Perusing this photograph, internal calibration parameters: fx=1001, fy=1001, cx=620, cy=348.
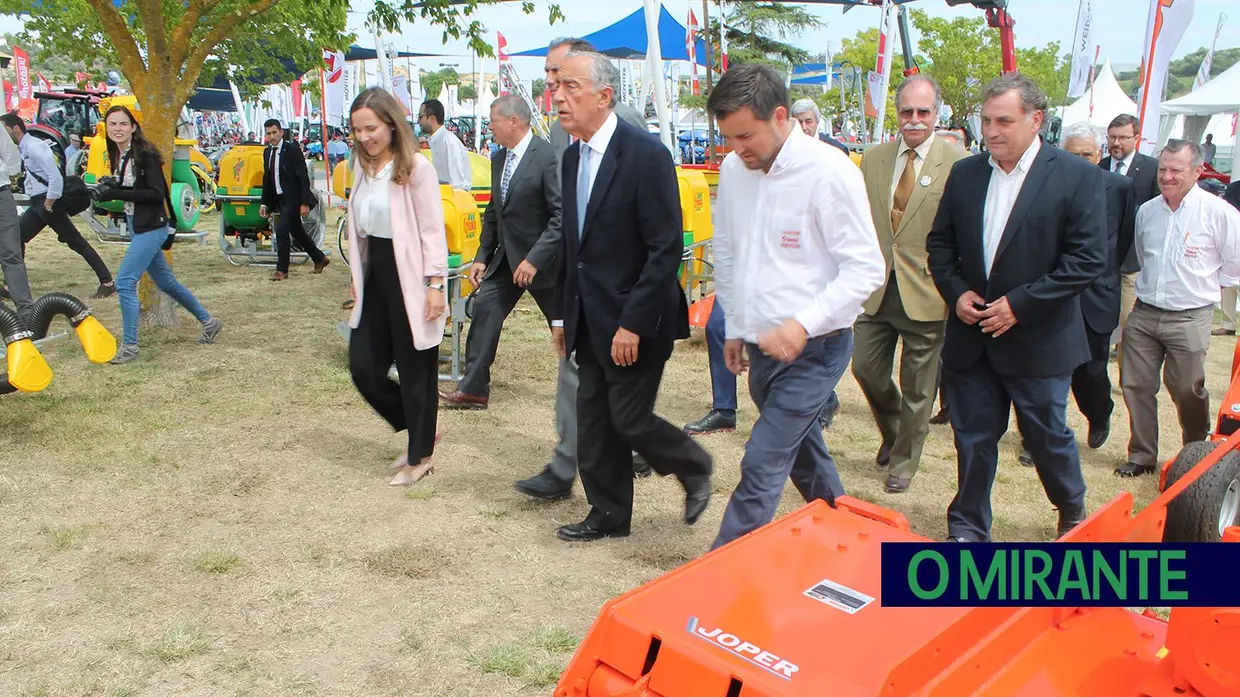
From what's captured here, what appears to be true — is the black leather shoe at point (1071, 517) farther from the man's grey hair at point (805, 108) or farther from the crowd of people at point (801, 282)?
the man's grey hair at point (805, 108)

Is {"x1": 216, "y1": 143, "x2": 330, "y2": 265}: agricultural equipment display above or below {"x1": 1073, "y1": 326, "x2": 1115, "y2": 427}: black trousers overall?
above

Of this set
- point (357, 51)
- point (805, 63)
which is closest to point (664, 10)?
point (357, 51)

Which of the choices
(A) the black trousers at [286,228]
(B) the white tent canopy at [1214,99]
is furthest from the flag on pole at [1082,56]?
(A) the black trousers at [286,228]

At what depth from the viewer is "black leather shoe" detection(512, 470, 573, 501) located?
4.75 metres

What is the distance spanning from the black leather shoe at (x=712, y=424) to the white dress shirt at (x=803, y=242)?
2.63m

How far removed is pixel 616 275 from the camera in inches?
151

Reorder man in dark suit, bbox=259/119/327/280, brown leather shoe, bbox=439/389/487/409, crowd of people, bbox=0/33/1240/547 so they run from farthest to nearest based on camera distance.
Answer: man in dark suit, bbox=259/119/327/280 → brown leather shoe, bbox=439/389/487/409 → crowd of people, bbox=0/33/1240/547

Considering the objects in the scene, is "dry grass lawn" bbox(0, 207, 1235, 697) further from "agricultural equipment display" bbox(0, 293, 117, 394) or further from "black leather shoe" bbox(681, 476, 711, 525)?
"agricultural equipment display" bbox(0, 293, 117, 394)

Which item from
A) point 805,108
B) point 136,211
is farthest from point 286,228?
point 805,108

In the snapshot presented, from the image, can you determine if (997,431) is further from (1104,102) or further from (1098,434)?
(1104,102)

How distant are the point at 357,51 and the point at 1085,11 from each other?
19.0 meters

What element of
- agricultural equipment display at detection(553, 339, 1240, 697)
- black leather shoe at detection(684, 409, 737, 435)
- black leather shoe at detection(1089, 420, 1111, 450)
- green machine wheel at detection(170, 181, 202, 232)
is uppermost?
green machine wheel at detection(170, 181, 202, 232)

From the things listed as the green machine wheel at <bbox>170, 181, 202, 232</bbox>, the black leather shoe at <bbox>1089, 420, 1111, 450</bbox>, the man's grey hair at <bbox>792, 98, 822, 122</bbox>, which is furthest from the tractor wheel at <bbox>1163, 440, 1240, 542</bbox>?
the green machine wheel at <bbox>170, 181, 202, 232</bbox>

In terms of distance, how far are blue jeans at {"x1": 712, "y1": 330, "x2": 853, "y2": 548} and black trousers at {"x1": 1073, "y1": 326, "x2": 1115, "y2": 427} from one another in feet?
8.62
